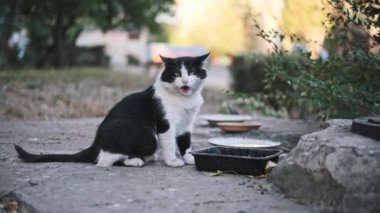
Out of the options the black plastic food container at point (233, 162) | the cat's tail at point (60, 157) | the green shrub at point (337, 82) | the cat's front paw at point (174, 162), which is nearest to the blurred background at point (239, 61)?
the green shrub at point (337, 82)

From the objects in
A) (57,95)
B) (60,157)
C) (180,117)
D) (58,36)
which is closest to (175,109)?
(180,117)

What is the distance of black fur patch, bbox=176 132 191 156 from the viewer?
4957mm

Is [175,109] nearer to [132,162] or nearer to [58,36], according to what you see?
[132,162]

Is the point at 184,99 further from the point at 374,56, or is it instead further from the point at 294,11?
the point at 294,11

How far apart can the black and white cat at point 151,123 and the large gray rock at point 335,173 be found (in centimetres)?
115

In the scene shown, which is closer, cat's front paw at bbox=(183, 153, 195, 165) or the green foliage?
cat's front paw at bbox=(183, 153, 195, 165)

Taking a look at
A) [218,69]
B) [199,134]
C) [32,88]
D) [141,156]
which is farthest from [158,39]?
[141,156]

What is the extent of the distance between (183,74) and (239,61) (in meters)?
9.08

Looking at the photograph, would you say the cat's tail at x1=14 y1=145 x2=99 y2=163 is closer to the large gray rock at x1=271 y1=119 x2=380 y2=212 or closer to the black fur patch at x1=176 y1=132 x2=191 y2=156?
the black fur patch at x1=176 y1=132 x2=191 y2=156

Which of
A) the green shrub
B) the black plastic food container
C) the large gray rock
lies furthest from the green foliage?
the large gray rock

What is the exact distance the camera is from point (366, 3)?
15.8 feet

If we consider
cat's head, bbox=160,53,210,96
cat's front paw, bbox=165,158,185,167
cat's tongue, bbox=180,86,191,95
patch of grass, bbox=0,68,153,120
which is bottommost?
cat's front paw, bbox=165,158,185,167

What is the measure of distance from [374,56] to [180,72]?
5.77ft

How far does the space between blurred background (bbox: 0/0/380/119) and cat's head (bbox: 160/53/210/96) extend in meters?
0.90
